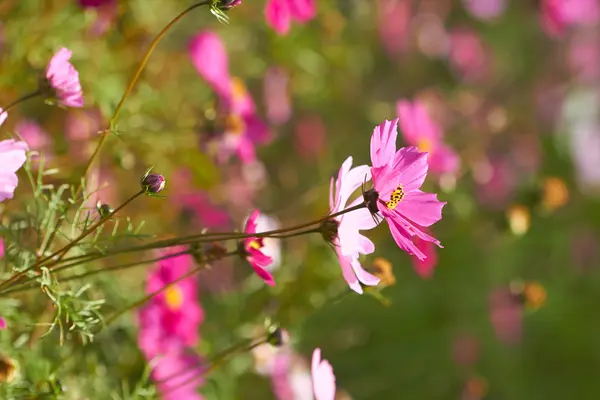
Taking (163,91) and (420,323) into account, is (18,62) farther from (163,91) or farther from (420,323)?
(420,323)

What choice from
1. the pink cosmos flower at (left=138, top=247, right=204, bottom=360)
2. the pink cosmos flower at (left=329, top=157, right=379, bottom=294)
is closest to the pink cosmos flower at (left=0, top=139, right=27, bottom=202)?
the pink cosmos flower at (left=329, top=157, right=379, bottom=294)

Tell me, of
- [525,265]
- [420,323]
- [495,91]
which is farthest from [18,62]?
[495,91]

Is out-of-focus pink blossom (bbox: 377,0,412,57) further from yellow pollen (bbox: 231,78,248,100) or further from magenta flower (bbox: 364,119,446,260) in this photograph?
magenta flower (bbox: 364,119,446,260)

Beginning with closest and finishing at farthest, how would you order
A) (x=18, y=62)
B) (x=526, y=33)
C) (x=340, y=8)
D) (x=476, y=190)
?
(x=18, y=62) → (x=340, y=8) → (x=476, y=190) → (x=526, y=33)

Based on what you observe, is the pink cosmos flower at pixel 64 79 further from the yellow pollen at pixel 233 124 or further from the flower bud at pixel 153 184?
the yellow pollen at pixel 233 124

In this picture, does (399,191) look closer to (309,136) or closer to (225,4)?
(225,4)

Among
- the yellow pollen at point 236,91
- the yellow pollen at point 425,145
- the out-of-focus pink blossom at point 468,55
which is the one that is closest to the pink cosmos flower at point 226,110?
the yellow pollen at point 236,91
